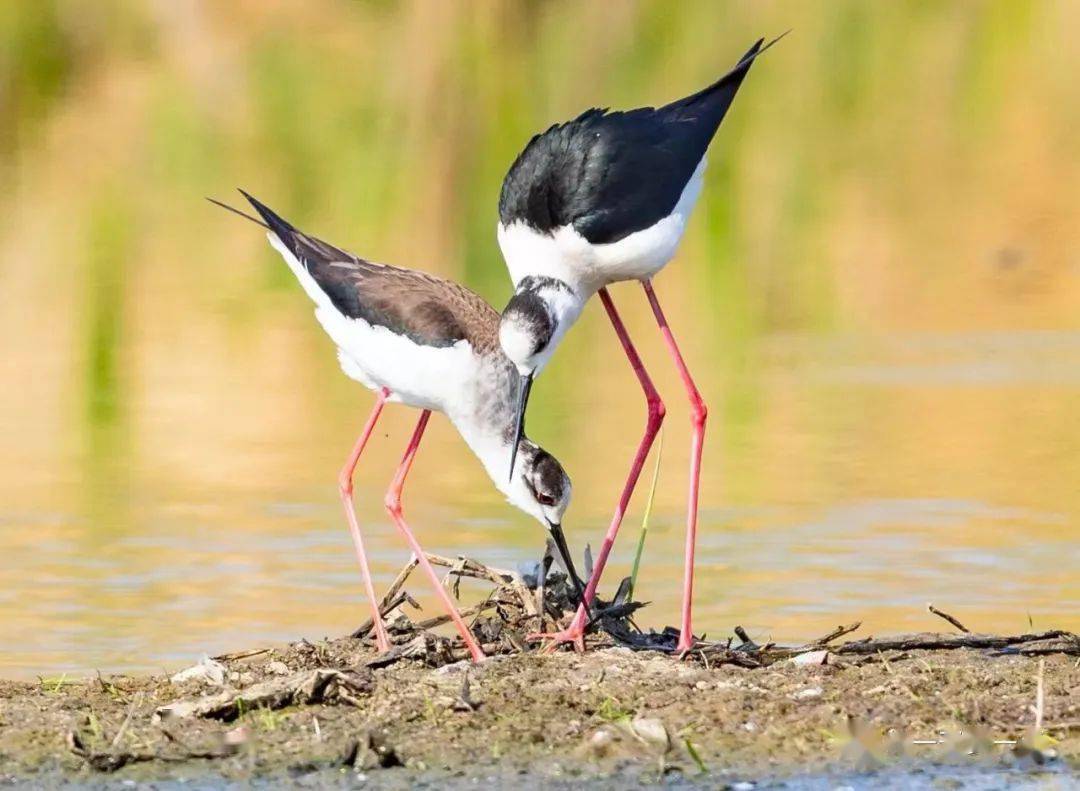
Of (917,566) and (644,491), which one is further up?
(644,491)

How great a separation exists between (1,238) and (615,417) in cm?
612

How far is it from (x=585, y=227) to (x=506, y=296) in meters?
4.73

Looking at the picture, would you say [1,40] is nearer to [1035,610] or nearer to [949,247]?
[949,247]

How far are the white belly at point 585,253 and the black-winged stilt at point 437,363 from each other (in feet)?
0.77

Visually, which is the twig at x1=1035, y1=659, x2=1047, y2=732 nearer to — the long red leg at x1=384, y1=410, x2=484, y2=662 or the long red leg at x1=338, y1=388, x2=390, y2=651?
the long red leg at x1=384, y1=410, x2=484, y2=662

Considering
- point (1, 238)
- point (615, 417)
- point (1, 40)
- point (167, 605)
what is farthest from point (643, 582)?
point (1, 40)

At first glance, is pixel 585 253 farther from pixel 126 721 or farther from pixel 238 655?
pixel 126 721

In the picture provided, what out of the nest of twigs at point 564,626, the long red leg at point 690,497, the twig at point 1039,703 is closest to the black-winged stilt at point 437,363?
the nest of twigs at point 564,626

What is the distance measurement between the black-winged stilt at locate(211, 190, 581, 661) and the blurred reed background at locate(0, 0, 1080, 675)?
0.65 m

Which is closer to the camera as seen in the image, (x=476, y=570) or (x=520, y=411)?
(x=476, y=570)

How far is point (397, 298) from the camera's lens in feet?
21.9

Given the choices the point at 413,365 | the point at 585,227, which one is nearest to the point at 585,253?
the point at 585,227

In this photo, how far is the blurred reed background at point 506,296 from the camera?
739 centimetres

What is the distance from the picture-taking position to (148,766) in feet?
16.7
